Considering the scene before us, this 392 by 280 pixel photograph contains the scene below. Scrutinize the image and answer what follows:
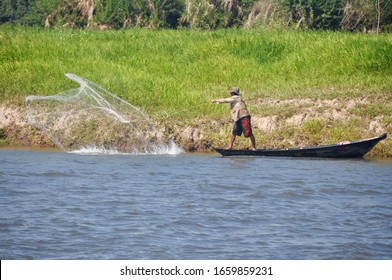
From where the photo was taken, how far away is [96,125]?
15.8 meters

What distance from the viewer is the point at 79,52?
19109 millimetres

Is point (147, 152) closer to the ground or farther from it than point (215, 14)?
closer to the ground

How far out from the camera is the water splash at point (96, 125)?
15.6 meters

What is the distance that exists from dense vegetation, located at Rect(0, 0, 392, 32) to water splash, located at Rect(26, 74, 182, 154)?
10.2m

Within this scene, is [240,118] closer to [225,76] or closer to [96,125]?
[96,125]

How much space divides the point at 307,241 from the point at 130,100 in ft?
26.4

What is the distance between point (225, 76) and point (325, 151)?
4.16 meters

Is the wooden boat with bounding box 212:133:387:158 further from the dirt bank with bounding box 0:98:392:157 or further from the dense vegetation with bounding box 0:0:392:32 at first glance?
the dense vegetation with bounding box 0:0:392:32

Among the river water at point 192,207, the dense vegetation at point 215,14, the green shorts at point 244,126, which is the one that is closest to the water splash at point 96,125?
the river water at point 192,207

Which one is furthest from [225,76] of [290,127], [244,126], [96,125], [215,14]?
[215,14]

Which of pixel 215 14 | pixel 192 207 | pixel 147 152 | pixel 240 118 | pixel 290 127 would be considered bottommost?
pixel 147 152

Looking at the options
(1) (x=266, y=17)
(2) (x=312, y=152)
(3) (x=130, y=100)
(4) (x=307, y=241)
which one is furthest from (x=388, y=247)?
(1) (x=266, y=17)

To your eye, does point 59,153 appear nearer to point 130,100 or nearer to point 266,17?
point 130,100

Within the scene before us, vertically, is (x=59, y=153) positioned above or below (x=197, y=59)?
below
